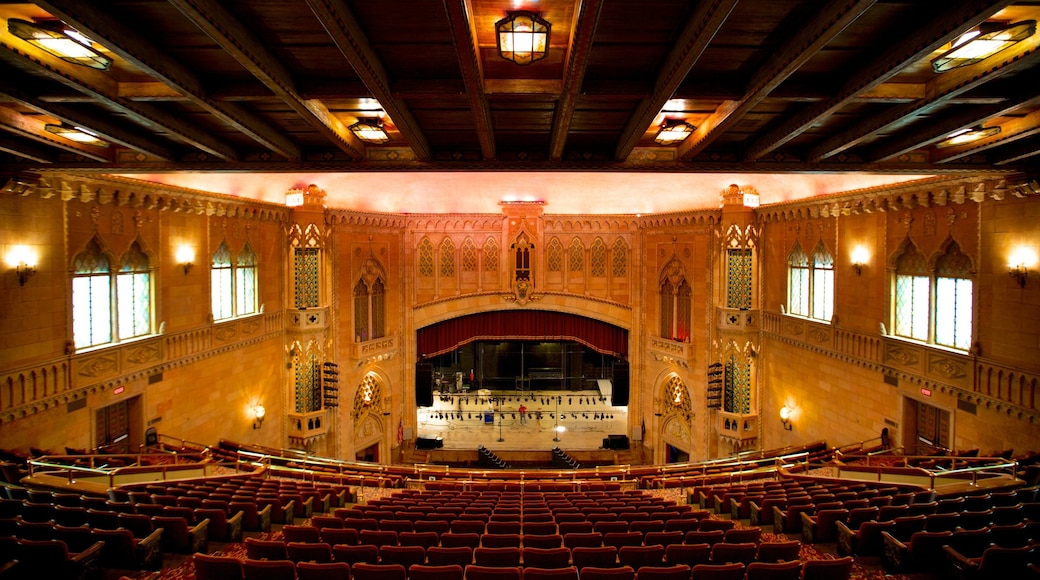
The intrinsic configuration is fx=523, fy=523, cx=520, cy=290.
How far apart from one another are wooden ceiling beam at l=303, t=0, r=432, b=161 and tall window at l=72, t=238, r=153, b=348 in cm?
960

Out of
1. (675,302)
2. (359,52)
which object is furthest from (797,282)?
(359,52)

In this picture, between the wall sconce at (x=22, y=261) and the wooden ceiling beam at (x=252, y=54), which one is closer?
the wooden ceiling beam at (x=252, y=54)

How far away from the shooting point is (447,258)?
22062mm

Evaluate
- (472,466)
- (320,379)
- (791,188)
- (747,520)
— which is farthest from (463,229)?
(747,520)

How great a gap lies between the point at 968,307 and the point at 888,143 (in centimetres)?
558

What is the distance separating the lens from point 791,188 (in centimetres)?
1850

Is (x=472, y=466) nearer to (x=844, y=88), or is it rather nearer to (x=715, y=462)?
(x=715, y=462)

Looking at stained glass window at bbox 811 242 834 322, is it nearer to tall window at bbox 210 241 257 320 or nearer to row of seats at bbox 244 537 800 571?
row of seats at bbox 244 537 800 571

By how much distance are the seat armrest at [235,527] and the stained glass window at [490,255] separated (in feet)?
49.3

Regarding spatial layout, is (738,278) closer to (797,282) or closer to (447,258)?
(797,282)

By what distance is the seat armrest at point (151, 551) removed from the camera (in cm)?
672

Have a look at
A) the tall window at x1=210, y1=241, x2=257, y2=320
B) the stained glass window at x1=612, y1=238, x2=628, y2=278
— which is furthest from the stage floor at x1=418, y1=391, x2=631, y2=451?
the tall window at x1=210, y1=241, x2=257, y2=320

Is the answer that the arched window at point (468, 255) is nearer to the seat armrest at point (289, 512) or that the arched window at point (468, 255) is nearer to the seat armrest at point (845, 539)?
the seat armrest at point (289, 512)

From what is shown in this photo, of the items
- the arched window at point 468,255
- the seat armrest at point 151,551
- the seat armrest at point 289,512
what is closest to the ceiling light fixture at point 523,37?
the seat armrest at point 151,551
